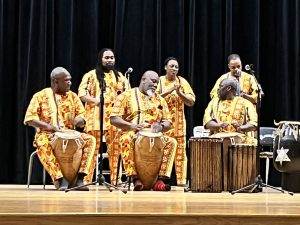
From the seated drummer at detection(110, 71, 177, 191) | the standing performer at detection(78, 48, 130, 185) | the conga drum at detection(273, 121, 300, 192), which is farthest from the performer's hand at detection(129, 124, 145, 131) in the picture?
the conga drum at detection(273, 121, 300, 192)

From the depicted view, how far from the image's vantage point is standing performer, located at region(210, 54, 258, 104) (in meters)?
7.58

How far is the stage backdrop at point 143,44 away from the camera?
838cm

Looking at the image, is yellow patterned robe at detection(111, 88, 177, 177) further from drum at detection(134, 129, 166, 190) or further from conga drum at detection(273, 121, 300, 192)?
conga drum at detection(273, 121, 300, 192)

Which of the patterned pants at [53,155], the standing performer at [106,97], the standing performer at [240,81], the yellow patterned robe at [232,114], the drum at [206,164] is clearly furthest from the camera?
A: the standing performer at [240,81]

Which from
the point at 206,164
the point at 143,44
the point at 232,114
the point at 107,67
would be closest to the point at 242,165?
the point at 206,164

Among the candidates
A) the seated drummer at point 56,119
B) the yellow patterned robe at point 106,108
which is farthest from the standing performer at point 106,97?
the seated drummer at point 56,119

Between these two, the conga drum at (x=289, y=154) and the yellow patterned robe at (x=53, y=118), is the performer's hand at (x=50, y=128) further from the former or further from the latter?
the conga drum at (x=289, y=154)

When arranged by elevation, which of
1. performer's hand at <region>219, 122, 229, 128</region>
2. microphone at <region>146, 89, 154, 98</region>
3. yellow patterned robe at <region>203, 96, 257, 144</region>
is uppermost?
microphone at <region>146, 89, 154, 98</region>

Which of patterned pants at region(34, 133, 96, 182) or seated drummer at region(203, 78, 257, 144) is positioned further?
seated drummer at region(203, 78, 257, 144)

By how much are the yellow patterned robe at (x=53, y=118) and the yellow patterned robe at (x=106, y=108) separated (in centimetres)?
42

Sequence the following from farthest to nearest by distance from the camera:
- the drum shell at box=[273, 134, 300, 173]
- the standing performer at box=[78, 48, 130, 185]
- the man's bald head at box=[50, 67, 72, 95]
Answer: the standing performer at box=[78, 48, 130, 185]
the man's bald head at box=[50, 67, 72, 95]
the drum shell at box=[273, 134, 300, 173]

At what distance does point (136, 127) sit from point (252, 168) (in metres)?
1.20

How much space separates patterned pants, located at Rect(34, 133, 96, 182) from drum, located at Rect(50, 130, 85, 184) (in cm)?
4

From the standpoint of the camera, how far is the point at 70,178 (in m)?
6.34
